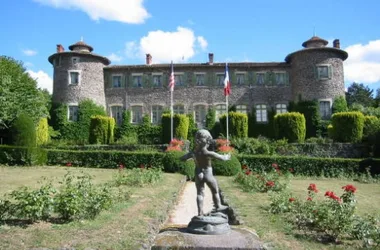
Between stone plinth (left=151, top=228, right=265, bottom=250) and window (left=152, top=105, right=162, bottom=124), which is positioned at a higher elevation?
window (left=152, top=105, right=162, bottom=124)

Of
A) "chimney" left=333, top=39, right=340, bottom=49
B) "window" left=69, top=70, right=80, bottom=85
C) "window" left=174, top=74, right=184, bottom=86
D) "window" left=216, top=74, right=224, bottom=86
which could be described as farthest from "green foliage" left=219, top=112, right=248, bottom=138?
"window" left=69, top=70, right=80, bottom=85

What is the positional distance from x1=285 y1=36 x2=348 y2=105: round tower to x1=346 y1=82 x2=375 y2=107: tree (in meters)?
20.9

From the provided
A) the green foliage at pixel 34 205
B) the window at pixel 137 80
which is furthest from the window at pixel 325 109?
the green foliage at pixel 34 205

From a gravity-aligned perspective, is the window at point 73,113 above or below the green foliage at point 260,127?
above

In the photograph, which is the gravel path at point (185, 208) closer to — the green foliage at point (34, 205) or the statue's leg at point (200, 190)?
the statue's leg at point (200, 190)

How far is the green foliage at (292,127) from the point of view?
2684 centimetres

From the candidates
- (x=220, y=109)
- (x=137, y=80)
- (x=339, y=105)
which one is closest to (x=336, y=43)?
(x=339, y=105)

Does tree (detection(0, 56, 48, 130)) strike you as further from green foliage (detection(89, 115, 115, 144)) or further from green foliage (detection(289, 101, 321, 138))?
green foliage (detection(289, 101, 321, 138))

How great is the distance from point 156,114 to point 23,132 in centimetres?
1383

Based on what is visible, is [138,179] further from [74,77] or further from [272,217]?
[74,77]

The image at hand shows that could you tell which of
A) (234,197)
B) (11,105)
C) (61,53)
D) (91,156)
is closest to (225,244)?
(234,197)

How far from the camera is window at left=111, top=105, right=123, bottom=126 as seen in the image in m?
33.3

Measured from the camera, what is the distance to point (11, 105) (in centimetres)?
2241

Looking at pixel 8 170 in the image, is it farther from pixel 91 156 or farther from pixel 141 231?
pixel 141 231
